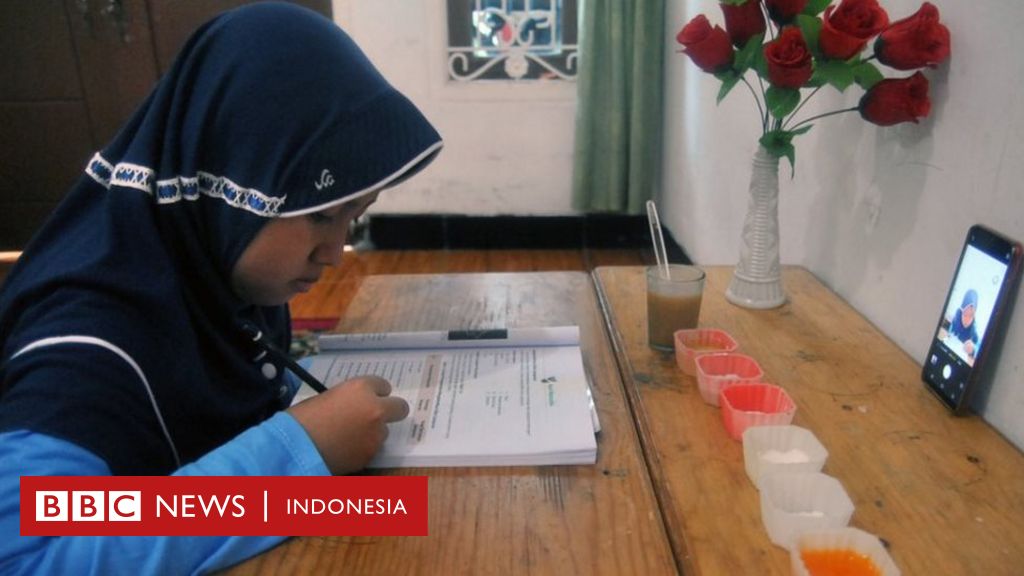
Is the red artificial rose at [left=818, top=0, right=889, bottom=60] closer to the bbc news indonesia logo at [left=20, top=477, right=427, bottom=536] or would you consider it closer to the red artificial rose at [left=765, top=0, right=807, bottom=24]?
the red artificial rose at [left=765, top=0, right=807, bottom=24]

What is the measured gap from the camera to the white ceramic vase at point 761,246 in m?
1.00

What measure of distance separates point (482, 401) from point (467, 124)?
240cm

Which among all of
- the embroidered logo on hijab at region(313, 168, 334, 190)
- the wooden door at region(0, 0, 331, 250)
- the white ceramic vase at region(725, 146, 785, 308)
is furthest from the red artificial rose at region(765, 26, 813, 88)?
the wooden door at region(0, 0, 331, 250)

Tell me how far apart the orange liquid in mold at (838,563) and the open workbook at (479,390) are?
20 cm

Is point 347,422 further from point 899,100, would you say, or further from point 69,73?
point 69,73

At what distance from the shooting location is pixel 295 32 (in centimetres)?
69

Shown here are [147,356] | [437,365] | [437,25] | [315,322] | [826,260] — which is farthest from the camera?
[437,25]

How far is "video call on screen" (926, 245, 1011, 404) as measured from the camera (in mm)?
699

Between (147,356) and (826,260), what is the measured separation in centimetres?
98

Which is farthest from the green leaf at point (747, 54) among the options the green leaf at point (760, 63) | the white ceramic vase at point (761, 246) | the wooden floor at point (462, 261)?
the wooden floor at point (462, 261)

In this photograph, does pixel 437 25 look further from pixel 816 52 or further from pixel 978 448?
pixel 978 448

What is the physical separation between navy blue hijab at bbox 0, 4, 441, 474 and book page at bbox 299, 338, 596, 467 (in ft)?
0.61

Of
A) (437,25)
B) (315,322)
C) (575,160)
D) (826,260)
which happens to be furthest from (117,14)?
(826,260)

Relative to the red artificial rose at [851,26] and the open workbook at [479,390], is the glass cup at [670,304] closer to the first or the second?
the open workbook at [479,390]
